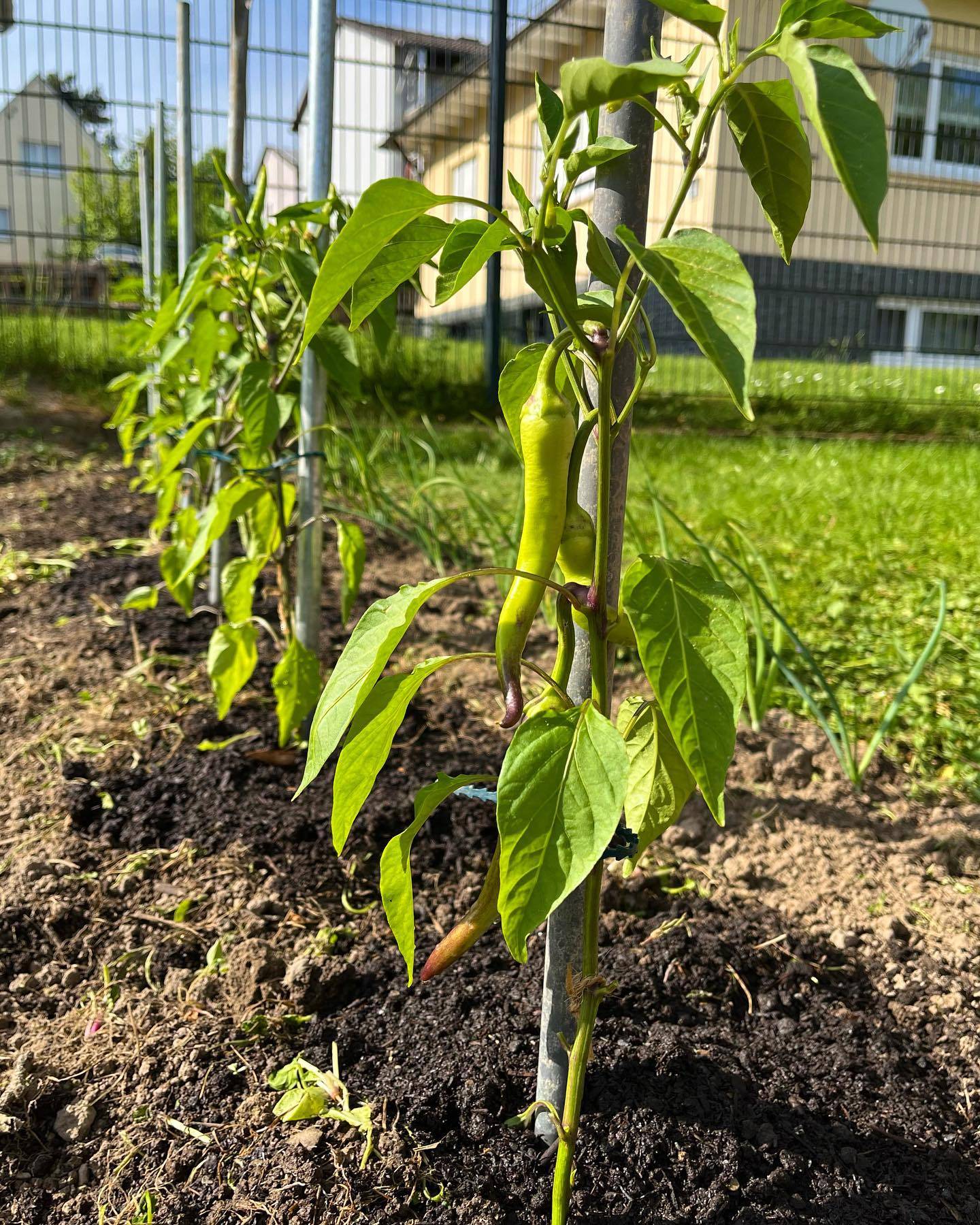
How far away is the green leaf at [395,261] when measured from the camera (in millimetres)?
685

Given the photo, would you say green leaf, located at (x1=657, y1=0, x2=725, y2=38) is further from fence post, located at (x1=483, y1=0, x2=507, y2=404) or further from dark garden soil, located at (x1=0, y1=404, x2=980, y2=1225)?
fence post, located at (x1=483, y1=0, x2=507, y2=404)

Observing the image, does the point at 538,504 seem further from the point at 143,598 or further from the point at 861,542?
the point at 861,542

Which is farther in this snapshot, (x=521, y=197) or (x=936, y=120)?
(x=936, y=120)

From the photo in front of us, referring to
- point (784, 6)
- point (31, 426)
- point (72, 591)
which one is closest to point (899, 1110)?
point (784, 6)

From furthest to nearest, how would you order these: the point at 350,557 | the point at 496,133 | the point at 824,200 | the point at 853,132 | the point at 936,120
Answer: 1. the point at 936,120
2. the point at 824,200
3. the point at 496,133
4. the point at 350,557
5. the point at 853,132

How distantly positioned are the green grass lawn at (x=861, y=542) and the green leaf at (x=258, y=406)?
0.86 meters

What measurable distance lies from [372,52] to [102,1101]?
1855 centimetres

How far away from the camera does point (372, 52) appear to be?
16.6m

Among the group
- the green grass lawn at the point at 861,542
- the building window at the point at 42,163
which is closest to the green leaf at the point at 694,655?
the green grass lawn at the point at 861,542

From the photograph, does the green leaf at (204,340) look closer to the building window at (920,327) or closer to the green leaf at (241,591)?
the green leaf at (241,591)

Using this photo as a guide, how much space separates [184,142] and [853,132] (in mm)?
2983

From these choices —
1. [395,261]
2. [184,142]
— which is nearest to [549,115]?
[395,261]

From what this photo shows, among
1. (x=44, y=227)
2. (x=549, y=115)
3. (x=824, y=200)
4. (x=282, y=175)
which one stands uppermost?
(x=824, y=200)

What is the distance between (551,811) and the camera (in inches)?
25.2
